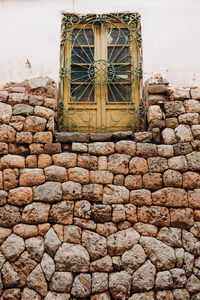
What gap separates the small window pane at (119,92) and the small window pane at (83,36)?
2.52 feet

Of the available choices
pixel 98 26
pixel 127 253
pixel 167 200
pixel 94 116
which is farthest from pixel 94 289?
pixel 98 26

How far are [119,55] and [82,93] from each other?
0.79m

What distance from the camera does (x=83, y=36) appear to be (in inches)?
153

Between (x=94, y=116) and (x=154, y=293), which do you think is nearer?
(x=154, y=293)

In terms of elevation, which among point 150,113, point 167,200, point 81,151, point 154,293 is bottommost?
point 154,293

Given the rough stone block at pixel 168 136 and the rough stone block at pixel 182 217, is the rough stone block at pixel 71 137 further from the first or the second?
the rough stone block at pixel 182 217

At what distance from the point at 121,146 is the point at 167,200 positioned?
834 millimetres

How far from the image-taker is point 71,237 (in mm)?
2912

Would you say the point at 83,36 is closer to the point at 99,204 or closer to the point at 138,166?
the point at 138,166

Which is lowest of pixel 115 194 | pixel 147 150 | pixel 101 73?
pixel 115 194

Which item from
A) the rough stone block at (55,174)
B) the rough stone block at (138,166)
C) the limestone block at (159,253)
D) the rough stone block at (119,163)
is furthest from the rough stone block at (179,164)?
the rough stone block at (55,174)

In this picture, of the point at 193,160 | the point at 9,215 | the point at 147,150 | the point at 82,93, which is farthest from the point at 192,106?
the point at 9,215

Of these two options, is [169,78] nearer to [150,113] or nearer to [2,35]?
[150,113]

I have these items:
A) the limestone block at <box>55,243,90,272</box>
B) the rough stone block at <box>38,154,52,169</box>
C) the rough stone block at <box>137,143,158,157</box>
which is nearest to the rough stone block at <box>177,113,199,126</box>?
the rough stone block at <box>137,143,158,157</box>
